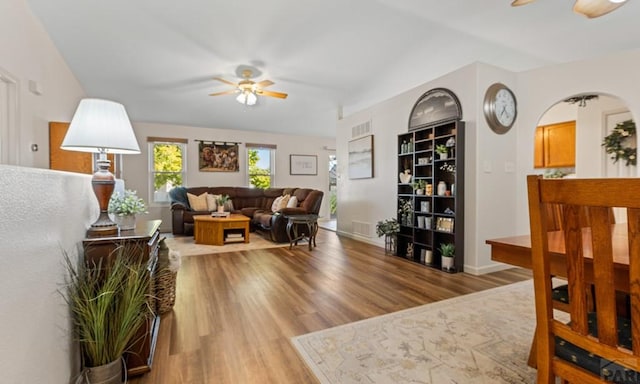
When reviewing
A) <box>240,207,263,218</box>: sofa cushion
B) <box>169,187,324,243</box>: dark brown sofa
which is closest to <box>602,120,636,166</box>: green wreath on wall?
<box>169,187,324,243</box>: dark brown sofa

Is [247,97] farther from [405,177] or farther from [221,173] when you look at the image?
[221,173]

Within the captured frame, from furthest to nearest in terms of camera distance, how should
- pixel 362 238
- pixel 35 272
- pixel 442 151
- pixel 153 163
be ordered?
pixel 153 163 → pixel 362 238 → pixel 442 151 → pixel 35 272

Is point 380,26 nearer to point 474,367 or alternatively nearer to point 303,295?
point 303,295

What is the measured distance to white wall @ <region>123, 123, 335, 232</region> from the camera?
662 cm

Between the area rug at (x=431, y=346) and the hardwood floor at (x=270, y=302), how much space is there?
129 millimetres

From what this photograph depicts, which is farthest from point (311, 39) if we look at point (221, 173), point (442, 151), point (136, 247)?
point (221, 173)

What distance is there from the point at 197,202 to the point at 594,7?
21.3ft

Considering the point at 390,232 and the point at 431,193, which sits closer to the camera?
the point at 431,193

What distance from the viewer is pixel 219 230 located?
488 cm

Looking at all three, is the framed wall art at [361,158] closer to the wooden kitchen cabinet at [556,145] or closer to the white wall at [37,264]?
the wooden kitchen cabinet at [556,145]

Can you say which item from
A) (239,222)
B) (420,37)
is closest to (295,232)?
(239,222)

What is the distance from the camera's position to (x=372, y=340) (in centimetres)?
185

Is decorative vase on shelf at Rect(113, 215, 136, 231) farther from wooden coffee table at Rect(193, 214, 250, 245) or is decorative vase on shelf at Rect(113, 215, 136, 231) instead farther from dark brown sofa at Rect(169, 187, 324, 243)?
dark brown sofa at Rect(169, 187, 324, 243)

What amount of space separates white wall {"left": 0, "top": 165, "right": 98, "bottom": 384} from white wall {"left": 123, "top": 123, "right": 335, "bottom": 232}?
592 cm
